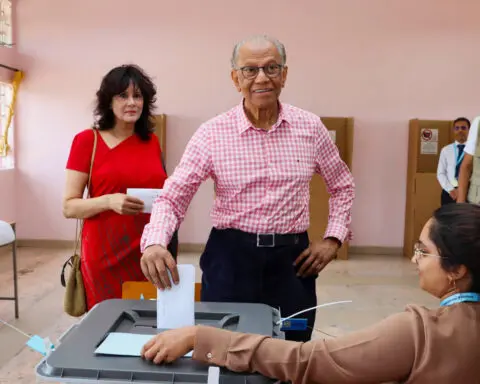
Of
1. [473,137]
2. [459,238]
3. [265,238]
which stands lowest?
[265,238]

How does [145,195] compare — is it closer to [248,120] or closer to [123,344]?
[248,120]

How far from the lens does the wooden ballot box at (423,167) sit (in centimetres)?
537

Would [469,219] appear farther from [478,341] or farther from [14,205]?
[14,205]

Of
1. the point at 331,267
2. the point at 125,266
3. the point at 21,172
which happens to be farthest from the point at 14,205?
the point at 125,266

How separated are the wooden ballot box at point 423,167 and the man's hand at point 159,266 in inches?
179

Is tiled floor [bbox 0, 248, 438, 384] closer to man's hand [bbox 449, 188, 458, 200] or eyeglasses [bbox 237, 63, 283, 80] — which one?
man's hand [bbox 449, 188, 458, 200]

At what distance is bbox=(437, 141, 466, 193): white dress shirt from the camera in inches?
196

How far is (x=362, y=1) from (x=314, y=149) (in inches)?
177

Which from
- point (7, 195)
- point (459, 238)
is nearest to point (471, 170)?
point (459, 238)

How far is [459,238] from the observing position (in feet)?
3.21

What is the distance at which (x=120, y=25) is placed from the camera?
5555 mm

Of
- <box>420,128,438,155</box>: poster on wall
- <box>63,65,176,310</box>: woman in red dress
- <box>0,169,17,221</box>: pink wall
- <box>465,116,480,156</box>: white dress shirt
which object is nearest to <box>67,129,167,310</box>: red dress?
<box>63,65,176,310</box>: woman in red dress

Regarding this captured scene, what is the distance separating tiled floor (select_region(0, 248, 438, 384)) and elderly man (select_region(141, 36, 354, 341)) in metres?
1.06

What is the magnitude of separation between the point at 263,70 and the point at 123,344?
2.80ft
